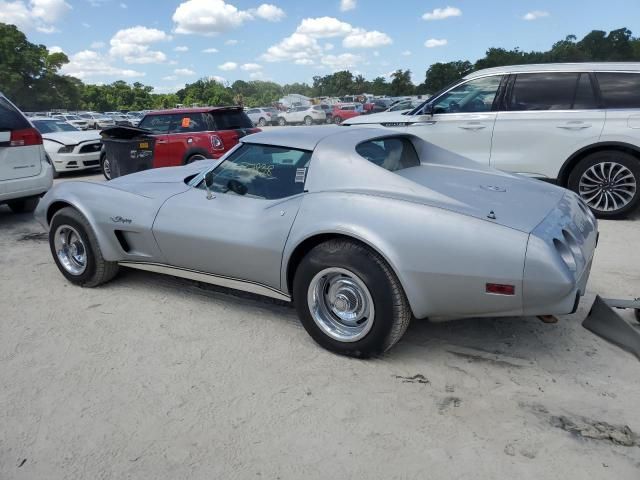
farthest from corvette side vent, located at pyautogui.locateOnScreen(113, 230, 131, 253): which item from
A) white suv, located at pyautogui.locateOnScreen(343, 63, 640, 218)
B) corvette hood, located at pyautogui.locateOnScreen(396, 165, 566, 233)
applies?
white suv, located at pyautogui.locateOnScreen(343, 63, 640, 218)

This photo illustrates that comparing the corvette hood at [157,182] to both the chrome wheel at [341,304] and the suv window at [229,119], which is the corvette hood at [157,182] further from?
the suv window at [229,119]

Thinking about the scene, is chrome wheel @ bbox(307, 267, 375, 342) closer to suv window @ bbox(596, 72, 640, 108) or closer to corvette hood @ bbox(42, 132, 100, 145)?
suv window @ bbox(596, 72, 640, 108)

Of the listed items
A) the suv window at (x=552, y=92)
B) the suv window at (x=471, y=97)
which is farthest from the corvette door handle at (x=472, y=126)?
the suv window at (x=552, y=92)

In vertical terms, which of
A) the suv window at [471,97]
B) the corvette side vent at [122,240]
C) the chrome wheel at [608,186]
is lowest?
the chrome wheel at [608,186]

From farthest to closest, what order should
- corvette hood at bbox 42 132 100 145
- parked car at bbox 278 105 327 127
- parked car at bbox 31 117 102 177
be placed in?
parked car at bbox 278 105 327 127, corvette hood at bbox 42 132 100 145, parked car at bbox 31 117 102 177

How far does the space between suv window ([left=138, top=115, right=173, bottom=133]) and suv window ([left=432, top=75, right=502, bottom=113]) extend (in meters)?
5.29

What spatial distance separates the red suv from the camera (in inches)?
357

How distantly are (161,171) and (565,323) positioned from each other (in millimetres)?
3550

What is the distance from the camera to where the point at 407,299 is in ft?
9.14

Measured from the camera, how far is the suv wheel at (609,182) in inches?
234

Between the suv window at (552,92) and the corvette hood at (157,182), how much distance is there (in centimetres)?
430

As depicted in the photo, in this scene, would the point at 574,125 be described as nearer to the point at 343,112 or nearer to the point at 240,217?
the point at 240,217

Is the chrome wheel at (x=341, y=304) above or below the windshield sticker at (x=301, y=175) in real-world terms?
below

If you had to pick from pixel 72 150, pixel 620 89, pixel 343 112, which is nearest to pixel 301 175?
pixel 620 89
